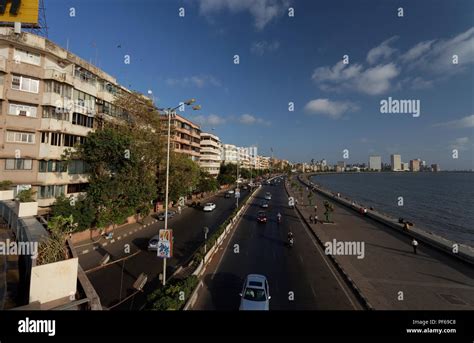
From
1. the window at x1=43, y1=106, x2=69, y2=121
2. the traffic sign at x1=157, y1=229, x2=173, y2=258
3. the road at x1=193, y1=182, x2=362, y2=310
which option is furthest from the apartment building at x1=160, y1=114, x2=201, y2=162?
the traffic sign at x1=157, y1=229, x2=173, y2=258

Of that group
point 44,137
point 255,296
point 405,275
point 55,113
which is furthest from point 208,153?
point 255,296

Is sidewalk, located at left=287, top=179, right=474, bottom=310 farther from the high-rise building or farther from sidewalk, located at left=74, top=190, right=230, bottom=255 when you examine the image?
the high-rise building

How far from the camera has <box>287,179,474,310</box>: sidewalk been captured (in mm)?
13164

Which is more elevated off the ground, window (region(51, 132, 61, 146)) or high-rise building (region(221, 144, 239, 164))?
high-rise building (region(221, 144, 239, 164))

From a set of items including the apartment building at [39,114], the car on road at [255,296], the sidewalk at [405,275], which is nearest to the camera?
the car on road at [255,296]

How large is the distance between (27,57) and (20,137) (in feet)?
25.8

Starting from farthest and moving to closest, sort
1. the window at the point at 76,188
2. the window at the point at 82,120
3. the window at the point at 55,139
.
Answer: the window at the point at 76,188
the window at the point at 82,120
the window at the point at 55,139

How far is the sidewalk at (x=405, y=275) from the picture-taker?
1316 centimetres

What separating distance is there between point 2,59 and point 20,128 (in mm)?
6236

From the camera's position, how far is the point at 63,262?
715cm

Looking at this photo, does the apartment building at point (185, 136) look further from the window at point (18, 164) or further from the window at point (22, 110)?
the window at point (18, 164)

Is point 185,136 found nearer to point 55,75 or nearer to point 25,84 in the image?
point 55,75

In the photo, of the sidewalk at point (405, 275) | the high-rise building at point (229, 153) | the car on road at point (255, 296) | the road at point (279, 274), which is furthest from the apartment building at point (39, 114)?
the high-rise building at point (229, 153)

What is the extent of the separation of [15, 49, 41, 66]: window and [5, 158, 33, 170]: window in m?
9.40
